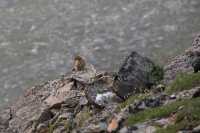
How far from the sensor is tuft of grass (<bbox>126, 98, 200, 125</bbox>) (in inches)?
1298

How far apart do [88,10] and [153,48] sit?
17.5 m

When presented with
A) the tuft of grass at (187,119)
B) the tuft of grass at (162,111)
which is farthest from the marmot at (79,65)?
the tuft of grass at (187,119)

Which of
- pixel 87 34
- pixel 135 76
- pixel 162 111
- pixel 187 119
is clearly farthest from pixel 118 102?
pixel 87 34

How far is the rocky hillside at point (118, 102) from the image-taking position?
113ft

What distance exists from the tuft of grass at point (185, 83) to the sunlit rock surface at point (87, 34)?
96.7 m

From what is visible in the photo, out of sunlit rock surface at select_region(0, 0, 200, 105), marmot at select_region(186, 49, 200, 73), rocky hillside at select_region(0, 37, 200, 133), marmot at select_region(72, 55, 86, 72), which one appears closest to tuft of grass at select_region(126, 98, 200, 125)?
rocky hillside at select_region(0, 37, 200, 133)

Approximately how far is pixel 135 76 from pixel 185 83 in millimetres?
7084

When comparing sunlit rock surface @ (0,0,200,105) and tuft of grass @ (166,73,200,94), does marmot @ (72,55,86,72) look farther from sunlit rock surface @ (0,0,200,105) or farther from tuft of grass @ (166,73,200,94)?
sunlit rock surface @ (0,0,200,105)

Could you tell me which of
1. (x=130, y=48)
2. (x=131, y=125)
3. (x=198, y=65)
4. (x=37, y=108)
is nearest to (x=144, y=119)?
(x=131, y=125)

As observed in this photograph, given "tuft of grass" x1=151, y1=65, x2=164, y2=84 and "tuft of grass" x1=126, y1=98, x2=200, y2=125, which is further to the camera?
"tuft of grass" x1=151, y1=65, x2=164, y2=84

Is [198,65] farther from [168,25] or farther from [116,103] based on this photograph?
[168,25]

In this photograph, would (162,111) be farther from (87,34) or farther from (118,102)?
(87,34)

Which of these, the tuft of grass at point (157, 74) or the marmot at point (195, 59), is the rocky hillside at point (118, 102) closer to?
the tuft of grass at point (157, 74)

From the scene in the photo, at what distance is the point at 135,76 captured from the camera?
148 feet
